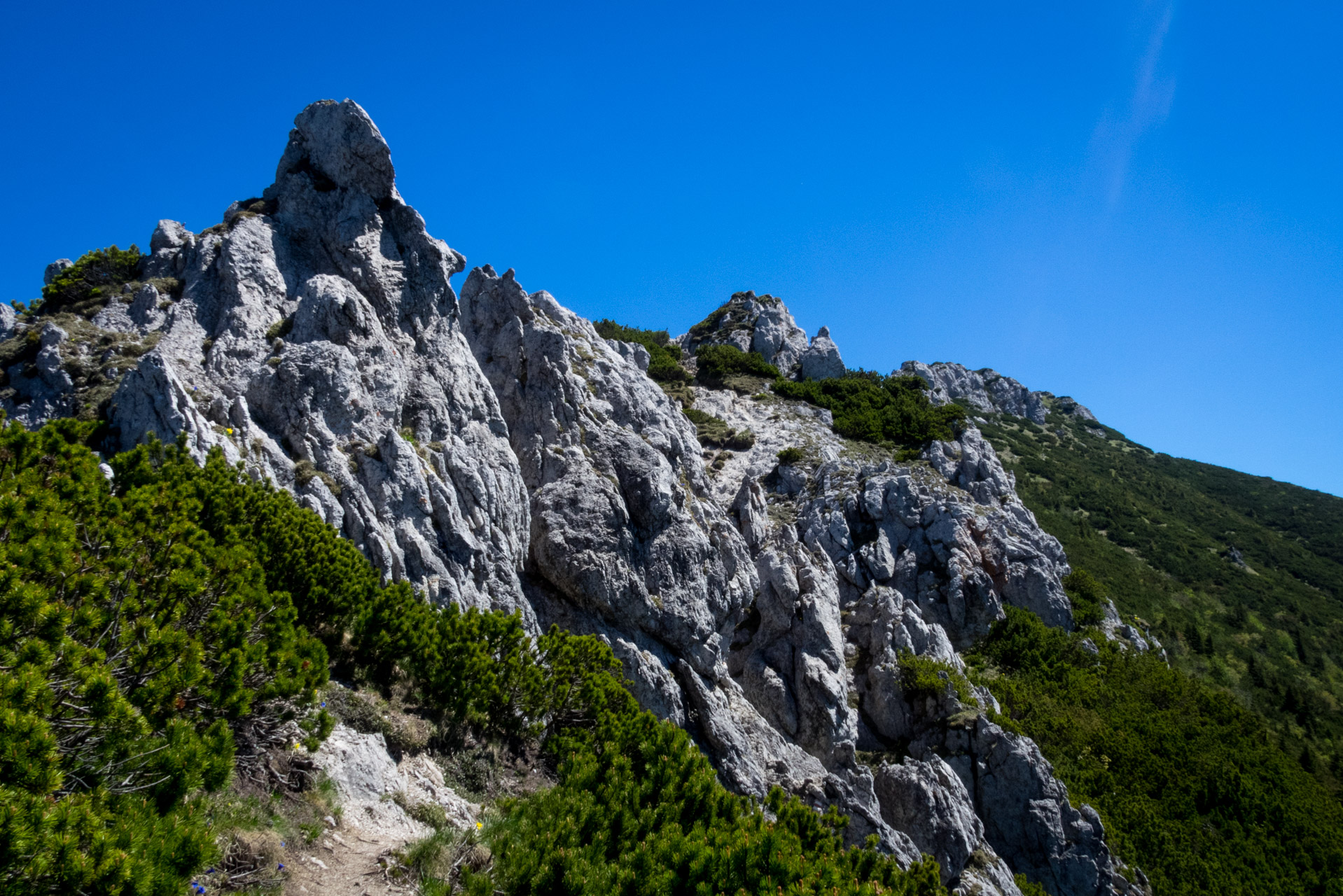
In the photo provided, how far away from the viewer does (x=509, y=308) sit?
39500 mm

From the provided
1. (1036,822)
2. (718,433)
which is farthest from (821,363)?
(1036,822)

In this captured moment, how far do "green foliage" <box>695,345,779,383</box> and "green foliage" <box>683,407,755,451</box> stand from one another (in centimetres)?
1113

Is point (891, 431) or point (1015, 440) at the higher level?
point (1015, 440)

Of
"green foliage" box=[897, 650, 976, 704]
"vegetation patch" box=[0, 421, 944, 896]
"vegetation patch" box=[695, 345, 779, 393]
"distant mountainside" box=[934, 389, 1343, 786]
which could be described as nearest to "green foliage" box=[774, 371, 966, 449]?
"vegetation patch" box=[695, 345, 779, 393]

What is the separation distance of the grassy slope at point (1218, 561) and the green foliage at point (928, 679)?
33.1m

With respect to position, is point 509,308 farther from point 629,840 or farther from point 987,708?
point 987,708

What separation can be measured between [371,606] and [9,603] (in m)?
9.18

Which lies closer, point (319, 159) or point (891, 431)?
point (319, 159)

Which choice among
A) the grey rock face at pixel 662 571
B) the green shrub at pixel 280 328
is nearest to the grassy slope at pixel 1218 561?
the grey rock face at pixel 662 571

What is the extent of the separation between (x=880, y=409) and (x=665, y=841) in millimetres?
58523

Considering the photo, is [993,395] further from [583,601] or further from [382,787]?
[382,787]

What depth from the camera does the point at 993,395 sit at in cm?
15738

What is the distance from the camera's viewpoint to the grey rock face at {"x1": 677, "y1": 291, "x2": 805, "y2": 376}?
7638 cm

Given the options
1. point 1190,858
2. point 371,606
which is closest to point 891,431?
point 1190,858
